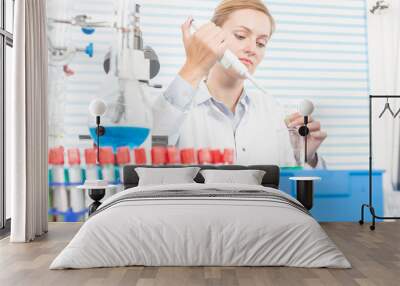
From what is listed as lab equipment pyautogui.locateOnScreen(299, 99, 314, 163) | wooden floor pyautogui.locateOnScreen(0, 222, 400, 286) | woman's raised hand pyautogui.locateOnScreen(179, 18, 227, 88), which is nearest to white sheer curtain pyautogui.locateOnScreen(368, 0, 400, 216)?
lab equipment pyautogui.locateOnScreen(299, 99, 314, 163)

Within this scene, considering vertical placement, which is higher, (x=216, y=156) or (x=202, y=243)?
(x=216, y=156)

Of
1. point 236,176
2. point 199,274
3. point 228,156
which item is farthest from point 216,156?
point 199,274

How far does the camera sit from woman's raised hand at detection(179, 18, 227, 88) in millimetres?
6453

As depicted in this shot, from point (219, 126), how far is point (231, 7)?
1.61 meters

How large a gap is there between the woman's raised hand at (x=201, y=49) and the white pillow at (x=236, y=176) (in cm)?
131

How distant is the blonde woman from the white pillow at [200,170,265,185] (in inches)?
22.8

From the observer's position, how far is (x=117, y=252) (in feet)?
12.6

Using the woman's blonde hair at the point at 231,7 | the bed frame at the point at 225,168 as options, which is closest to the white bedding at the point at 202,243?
the bed frame at the point at 225,168

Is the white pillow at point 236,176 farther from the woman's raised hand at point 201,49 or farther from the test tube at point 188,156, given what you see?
the woman's raised hand at point 201,49

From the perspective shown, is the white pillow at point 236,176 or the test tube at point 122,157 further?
the test tube at point 122,157

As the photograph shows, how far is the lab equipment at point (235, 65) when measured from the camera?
21.1 feet

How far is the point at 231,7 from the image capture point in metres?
6.47

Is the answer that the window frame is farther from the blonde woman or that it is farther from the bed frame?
the blonde woman

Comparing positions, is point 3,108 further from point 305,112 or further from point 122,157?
point 305,112
